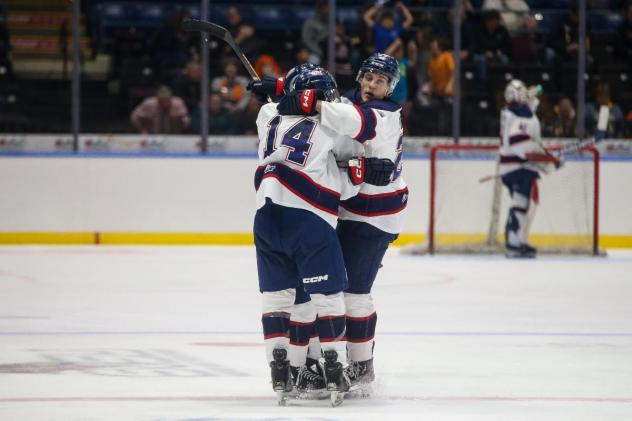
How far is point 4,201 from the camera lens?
Answer: 1088cm

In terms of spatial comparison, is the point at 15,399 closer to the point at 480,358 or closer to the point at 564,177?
the point at 480,358

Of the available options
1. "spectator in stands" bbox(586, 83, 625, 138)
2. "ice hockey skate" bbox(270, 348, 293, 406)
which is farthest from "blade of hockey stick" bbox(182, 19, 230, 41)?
"spectator in stands" bbox(586, 83, 625, 138)

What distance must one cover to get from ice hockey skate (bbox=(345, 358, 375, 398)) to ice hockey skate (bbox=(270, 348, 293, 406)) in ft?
1.07

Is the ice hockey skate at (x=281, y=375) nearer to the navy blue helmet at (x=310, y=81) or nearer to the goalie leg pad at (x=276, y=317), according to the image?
the goalie leg pad at (x=276, y=317)

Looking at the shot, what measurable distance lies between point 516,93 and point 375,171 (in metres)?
6.04

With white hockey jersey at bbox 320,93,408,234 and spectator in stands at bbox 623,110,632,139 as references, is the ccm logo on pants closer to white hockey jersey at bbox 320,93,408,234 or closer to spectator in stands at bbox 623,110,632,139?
white hockey jersey at bbox 320,93,408,234

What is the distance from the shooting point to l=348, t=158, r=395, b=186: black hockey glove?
4549mm

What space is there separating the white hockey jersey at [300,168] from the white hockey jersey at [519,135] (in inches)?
244

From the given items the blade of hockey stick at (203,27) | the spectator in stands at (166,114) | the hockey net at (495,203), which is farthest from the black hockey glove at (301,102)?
the spectator in stands at (166,114)

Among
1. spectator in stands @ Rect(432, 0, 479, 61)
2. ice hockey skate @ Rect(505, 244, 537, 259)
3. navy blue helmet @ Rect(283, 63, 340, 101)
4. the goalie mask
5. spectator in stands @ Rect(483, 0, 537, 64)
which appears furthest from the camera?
spectator in stands @ Rect(483, 0, 537, 64)

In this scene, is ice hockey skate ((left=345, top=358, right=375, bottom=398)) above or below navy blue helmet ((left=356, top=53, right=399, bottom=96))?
below

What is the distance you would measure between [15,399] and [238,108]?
7063 mm

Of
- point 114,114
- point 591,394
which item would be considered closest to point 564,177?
point 114,114

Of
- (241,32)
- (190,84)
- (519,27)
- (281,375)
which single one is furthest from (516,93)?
(281,375)
